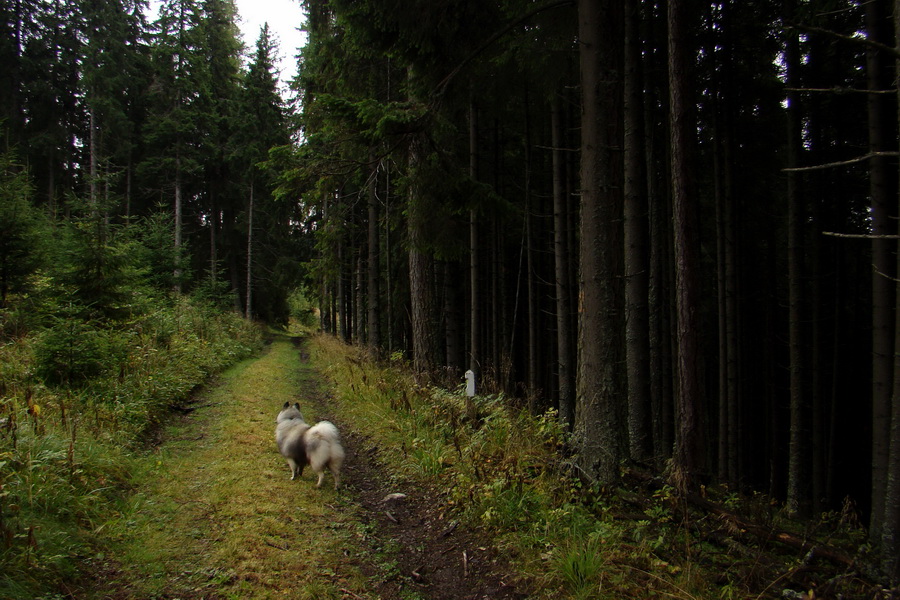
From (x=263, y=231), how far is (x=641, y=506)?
2835 centimetres

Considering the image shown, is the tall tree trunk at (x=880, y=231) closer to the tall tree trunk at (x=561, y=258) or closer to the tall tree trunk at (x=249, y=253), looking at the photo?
the tall tree trunk at (x=561, y=258)

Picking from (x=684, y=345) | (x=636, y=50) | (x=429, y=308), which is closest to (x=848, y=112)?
(x=636, y=50)

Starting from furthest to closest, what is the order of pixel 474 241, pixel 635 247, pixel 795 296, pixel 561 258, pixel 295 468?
pixel 474 241
pixel 561 258
pixel 795 296
pixel 635 247
pixel 295 468

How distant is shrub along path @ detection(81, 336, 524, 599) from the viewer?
3404mm

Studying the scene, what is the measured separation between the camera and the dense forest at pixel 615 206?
512cm

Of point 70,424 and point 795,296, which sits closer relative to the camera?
point 70,424

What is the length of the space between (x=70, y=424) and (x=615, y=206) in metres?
7.36

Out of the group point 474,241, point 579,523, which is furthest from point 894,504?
point 474,241

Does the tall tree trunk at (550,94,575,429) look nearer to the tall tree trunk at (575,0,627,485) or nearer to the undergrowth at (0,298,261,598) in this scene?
the tall tree trunk at (575,0,627,485)

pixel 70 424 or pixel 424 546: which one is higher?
pixel 70 424

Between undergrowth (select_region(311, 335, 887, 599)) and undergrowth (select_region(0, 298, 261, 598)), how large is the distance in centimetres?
339

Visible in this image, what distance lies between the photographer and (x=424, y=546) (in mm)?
4242

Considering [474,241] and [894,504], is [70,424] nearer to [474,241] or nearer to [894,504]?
[474,241]

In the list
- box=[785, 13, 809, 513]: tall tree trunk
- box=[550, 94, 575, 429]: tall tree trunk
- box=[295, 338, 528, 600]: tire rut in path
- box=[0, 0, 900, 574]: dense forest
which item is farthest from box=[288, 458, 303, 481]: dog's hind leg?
box=[785, 13, 809, 513]: tall tree trunk
